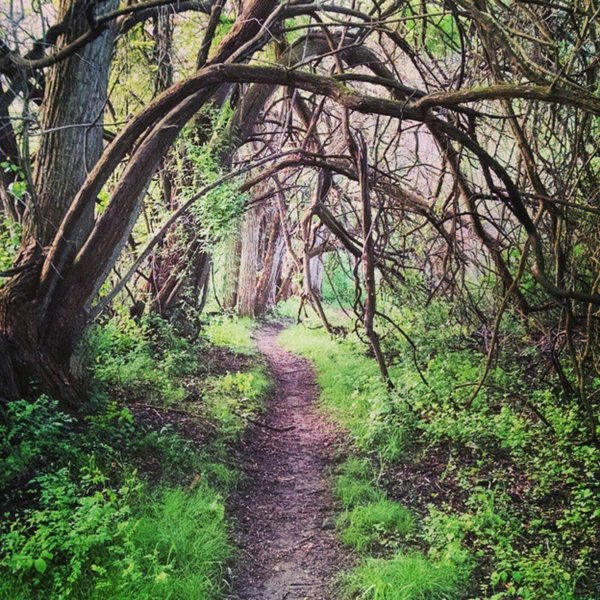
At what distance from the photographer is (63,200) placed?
502 cm

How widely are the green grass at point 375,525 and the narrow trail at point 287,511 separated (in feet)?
0.47

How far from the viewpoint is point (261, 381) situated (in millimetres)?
8016

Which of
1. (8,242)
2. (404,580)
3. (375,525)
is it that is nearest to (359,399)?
(375,525)

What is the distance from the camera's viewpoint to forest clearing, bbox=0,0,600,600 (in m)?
3.59

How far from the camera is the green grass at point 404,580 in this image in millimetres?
3572

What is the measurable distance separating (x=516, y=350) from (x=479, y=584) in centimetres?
420

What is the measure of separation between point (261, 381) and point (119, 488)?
381 cm

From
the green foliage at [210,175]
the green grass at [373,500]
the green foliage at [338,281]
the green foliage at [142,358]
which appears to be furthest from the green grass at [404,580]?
the green foliage at [210,175]

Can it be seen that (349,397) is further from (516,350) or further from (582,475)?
(582,475)

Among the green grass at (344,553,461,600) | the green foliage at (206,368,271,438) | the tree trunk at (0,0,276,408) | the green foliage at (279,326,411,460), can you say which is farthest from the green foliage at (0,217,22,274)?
the green foliage at (279,326,411,460)

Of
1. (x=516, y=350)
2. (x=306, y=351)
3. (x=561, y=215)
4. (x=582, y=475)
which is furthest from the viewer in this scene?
(x=306, y=351)

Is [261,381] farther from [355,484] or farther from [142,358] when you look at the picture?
[355,484]

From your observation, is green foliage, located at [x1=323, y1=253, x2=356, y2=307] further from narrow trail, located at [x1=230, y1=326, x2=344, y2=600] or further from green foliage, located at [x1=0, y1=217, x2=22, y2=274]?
green foliage, located at [x1=0, y1=217, x2=22, y2=274]

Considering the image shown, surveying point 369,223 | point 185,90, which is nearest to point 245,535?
point 369,223
